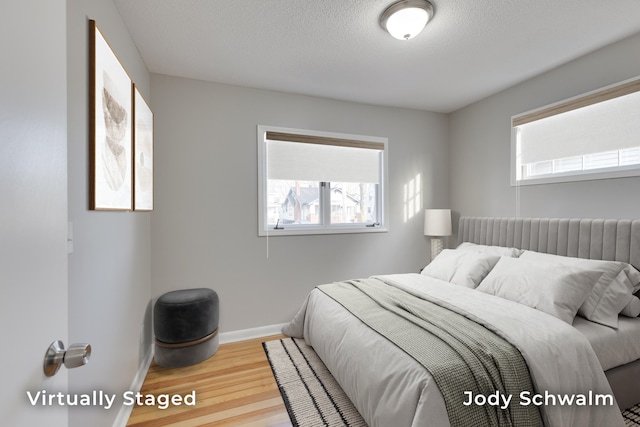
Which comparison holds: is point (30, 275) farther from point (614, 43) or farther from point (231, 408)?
point (614, 43)

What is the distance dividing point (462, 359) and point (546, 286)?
1.09 metres

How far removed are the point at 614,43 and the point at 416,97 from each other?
1.64 meters

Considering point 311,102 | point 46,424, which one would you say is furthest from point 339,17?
point 46,424

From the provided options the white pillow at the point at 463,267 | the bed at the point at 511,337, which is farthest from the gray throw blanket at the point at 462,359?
the white pillow at the point at 463,267

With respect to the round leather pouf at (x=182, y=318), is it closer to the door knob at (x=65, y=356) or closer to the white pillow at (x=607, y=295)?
the door knob at (x=65, y=356)

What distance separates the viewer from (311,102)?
10.8 feet

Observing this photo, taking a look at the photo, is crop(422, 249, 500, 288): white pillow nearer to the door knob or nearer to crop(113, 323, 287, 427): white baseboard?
crop(113, 323, 287, 427): white baseboard

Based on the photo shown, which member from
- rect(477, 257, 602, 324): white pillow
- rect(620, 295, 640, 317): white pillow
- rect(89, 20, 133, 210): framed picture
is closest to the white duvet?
rect(477, 257, 602, 324): white pillow

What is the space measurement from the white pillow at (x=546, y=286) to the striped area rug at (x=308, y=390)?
1403mm

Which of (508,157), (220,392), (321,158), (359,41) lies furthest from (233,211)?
(508,157)

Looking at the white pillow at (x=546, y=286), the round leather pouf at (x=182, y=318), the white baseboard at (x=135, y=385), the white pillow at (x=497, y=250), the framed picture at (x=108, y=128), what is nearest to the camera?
the framed picture at (x=108, y=128)

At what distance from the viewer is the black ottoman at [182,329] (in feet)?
7.79

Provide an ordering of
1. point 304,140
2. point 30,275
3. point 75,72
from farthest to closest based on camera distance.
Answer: point 304,140 < point 75,72 < point 30,275

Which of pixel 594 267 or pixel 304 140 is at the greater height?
pixel 304 140
